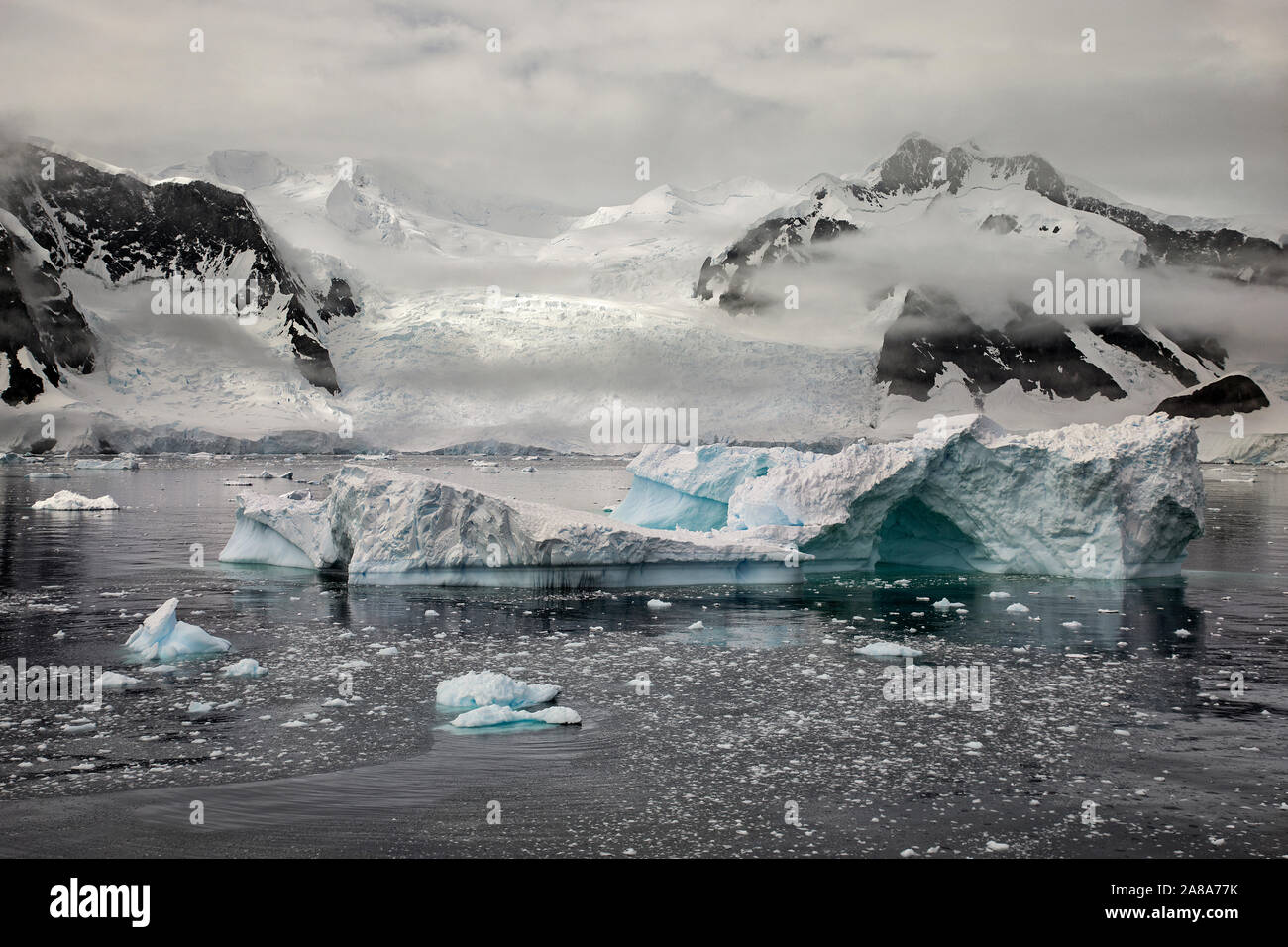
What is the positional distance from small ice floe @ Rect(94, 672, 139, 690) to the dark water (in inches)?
6.8

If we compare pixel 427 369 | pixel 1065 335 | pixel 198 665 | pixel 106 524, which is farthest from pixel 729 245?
pixel 198 665

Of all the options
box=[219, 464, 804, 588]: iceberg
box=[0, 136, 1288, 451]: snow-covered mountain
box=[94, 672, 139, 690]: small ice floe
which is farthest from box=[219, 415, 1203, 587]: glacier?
box=[0, 136, 1288, 451]: snow-covered mountain

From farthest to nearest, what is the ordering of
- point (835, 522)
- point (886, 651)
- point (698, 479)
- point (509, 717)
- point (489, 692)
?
point (698, 479) → point (835, 522) → point (886, 651) → point (489, 692) → point (509, 717)

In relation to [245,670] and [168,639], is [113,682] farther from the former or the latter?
[168,639]

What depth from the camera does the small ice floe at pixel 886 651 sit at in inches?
433

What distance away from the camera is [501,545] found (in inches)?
606

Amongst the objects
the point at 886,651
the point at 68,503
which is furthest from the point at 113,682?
the point at 68,503

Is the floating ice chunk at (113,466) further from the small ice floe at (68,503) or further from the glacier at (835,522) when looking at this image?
the glacier at (835,522)

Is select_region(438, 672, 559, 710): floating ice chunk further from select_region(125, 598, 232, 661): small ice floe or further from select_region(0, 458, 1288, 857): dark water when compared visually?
select_region(125, 598, 232, 661): small ice floe

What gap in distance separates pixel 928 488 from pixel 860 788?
1188 cm

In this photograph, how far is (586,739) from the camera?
779cm

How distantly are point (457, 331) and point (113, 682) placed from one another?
69.7 meters

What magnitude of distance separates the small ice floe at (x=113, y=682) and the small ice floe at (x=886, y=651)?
22.8 ft
